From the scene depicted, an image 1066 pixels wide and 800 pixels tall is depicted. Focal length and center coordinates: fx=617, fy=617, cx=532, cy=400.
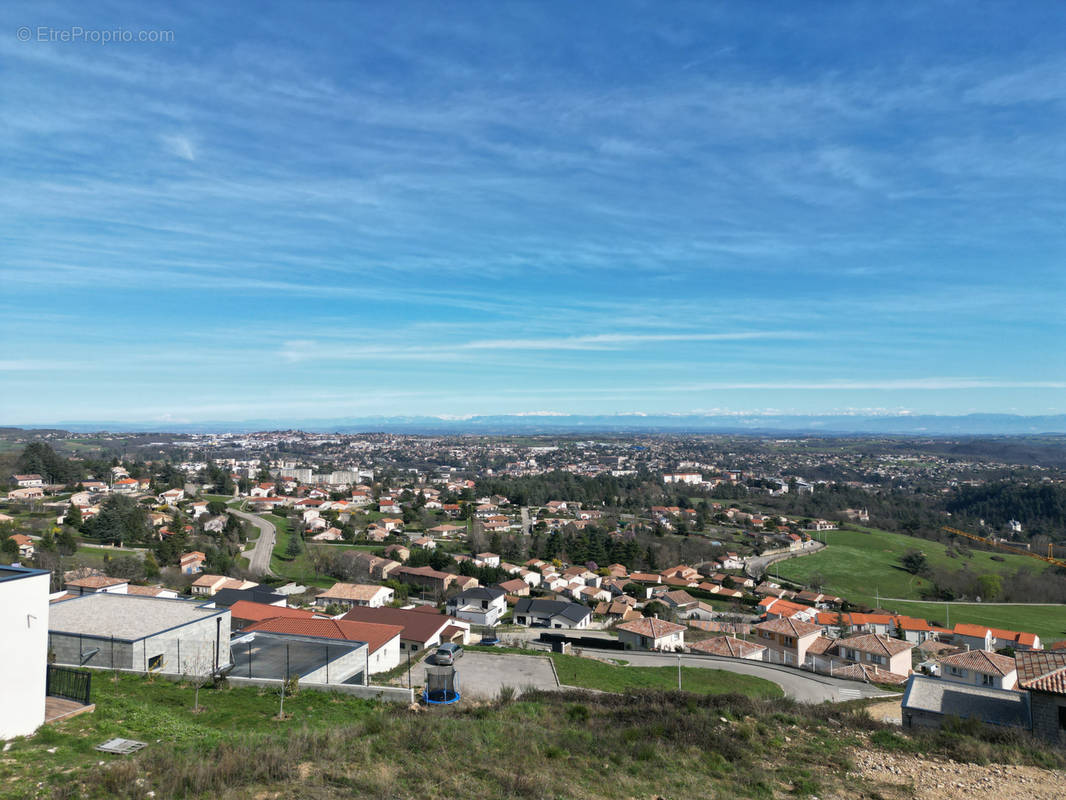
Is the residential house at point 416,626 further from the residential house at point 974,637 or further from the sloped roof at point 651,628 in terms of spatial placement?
the residential house at point 974,637

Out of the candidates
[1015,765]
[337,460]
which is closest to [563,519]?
[1015,765]

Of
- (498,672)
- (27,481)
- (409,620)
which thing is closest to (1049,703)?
(498,672)

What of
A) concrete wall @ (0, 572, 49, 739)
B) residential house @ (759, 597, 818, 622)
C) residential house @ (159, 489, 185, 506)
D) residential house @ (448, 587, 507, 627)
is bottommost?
residential house @ (759, 597, 818, 622)

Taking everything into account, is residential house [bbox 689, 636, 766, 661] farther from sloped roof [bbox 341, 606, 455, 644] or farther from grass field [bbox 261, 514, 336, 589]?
grass field [bbox 261, 514, 336, 589]

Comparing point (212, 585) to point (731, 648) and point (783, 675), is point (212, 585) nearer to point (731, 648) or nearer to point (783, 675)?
point (731, 648)

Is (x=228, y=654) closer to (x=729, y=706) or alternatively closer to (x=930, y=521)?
(x=729, y=706)

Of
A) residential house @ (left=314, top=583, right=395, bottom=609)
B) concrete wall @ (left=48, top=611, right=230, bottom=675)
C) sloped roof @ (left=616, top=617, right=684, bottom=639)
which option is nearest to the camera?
concrete wall @ (left=48, top=611, right=230, bottom=675)

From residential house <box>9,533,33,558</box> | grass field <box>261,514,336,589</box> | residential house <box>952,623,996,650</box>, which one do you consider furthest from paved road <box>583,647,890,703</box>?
residential house <box>9,533,33,558</box>
